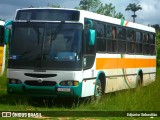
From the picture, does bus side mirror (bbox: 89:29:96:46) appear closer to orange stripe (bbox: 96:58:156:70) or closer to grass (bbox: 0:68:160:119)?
orange stripe (bbox: 96:58:156:70)

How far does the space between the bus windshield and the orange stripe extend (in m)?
1.98

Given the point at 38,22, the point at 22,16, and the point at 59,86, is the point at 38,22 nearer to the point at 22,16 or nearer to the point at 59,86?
the point at 22,16

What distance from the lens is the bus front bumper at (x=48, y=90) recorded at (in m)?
14.1

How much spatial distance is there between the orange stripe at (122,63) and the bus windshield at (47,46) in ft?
6.49

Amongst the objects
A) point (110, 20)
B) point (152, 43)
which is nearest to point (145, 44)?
point (152, 43)

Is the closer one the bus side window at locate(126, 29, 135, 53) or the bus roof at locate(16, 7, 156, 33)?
the bus roof at locate(16, 7, 156, 33)

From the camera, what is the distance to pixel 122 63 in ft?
62.0

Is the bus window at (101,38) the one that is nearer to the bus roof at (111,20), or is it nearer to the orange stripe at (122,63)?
the bus roof at (111,20)

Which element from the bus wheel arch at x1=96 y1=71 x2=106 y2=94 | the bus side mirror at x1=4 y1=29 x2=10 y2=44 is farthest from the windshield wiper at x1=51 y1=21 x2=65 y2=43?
the bus wheel arch at x1=96 y1=71 x2=106 y2=94

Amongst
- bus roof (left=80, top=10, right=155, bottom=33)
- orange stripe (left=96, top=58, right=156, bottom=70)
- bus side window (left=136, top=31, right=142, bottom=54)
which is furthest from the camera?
bus side window (left=136, top=31, right=142, bottom=54)

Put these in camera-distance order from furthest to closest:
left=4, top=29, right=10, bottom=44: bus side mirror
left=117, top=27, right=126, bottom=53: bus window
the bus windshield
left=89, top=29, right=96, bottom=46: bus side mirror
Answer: left=117, top=27, right=126, bottom=53: bus window, left=4, top=29, right=10, bottom=44: bus side mirror, left=89, top=29, right=96, bottom=46: bus side mirror, the bus windshield

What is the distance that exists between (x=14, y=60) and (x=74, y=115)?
116 inches

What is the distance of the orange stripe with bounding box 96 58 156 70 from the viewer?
16391 millimetres

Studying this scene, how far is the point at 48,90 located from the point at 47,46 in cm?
131
